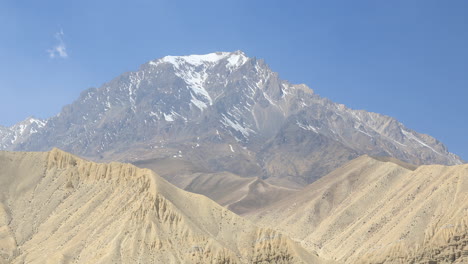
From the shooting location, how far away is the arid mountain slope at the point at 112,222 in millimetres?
131375

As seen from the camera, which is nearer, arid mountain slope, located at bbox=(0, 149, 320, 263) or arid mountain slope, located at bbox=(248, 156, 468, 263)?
arid mountain slope, located at bbox=(0, 149, 320, 263)

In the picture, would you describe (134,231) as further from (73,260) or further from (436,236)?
(436,236)

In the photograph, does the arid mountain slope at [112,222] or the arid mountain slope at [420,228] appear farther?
the arid mountain slope at [420,228]

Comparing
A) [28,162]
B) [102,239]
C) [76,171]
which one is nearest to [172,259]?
[102,239]

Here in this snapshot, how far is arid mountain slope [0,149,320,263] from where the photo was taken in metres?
131

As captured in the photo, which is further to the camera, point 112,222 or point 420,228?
point 420,228

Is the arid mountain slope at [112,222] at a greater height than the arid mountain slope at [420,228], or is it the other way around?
the arid mountain slope at [420,228]

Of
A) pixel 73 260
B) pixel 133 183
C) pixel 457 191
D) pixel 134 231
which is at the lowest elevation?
pixel 73 260

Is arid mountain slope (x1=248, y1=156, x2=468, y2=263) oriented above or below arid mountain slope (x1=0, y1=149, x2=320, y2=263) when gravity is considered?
above

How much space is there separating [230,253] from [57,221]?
39.2 m

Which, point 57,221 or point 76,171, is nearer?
point 57,221

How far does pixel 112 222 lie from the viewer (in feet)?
463

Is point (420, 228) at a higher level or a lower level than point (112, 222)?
higher

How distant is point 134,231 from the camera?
133 metres
